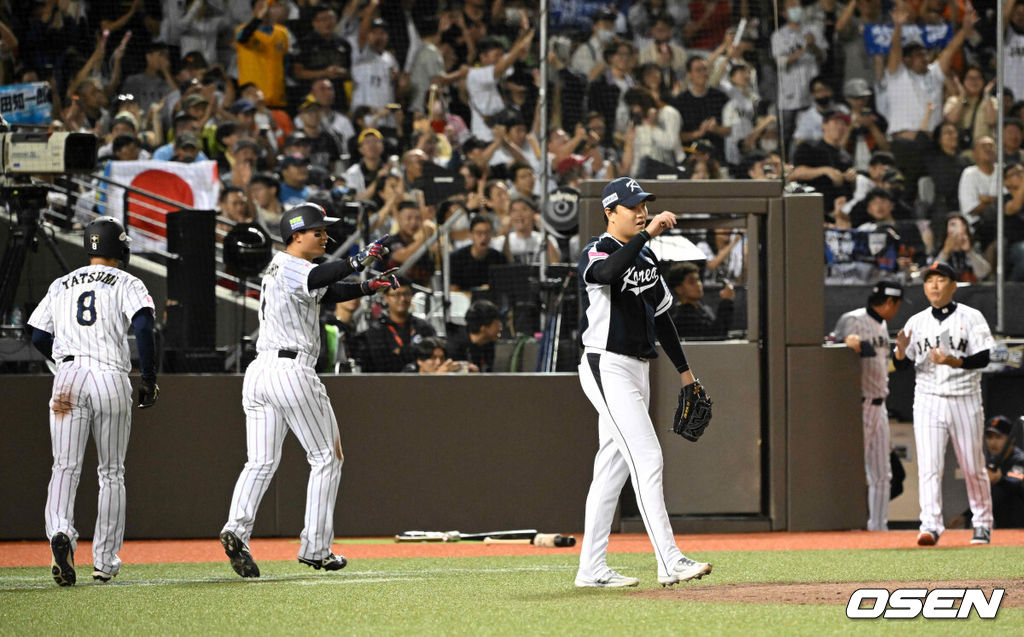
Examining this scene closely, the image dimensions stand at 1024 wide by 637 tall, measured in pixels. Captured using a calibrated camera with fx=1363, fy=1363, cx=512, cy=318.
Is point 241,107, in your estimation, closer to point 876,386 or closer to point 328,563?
point 876,386

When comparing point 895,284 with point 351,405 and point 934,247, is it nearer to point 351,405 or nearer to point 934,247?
point 934,247

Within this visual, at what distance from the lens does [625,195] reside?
662 cm

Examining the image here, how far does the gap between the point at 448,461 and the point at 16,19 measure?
6813 millimetres

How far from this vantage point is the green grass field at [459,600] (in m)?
5.38

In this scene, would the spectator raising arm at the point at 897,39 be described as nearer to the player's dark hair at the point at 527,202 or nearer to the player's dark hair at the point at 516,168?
the player's dark hair at the point at 516,168

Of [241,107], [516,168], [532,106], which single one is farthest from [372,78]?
[516,168]

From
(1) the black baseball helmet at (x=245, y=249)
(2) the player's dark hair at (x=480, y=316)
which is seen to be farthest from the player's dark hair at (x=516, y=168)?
(1) the black baseball helmet at (x=245, y=249)

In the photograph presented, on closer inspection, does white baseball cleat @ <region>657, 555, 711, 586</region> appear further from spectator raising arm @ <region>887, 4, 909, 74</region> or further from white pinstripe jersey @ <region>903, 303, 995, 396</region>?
spectator raising arm @ <region>887, 4, 909, 74</region>

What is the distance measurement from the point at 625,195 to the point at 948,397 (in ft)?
15.8

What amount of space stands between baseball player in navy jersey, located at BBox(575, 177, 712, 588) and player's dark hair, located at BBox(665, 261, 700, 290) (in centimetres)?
449

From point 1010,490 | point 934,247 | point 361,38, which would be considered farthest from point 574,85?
point 1010,490

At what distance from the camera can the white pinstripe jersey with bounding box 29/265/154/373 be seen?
7.60 meters

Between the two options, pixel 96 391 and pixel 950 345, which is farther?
pixel 950 345

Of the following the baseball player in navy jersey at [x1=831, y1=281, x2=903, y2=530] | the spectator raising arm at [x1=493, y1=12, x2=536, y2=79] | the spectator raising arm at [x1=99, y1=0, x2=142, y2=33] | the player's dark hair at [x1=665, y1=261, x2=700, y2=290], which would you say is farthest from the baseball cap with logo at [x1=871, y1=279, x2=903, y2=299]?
the spectator raising arm at [x1=99, y1=0, x2=142, y2=33]
